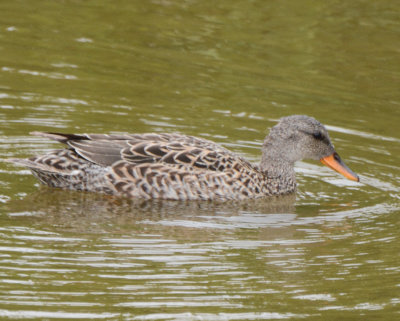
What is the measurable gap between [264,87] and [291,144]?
9.72ft

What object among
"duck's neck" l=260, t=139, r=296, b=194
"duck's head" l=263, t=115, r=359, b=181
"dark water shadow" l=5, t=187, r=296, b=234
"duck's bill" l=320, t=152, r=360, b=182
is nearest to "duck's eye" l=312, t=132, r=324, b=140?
"duck's head" l=263, t=115, r=359, b=181

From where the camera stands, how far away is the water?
26.9 ft

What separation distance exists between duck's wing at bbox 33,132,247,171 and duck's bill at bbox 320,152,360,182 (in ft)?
3.81

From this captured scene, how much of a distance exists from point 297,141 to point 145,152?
177cm

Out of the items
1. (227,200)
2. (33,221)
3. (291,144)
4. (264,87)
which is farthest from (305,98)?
(33,221)

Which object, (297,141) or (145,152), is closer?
(145,152)

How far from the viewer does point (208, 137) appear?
1302cm

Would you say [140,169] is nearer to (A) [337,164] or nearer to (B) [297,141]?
(B) [297,141]

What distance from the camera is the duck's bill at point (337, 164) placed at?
38.1ft

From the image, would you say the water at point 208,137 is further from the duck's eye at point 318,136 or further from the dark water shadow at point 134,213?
the duck's eye at point 318,136

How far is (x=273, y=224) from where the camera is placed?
10344 millimetres

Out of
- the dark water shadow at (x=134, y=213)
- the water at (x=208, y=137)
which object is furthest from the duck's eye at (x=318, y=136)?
the dark water shadow at (x=134, y=213)

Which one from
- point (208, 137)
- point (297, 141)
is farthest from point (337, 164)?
point (208, 137)

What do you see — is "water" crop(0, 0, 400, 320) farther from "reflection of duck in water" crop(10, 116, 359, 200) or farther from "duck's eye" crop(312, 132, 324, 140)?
"duck's eye" crop(312, 132, 324, 140)
